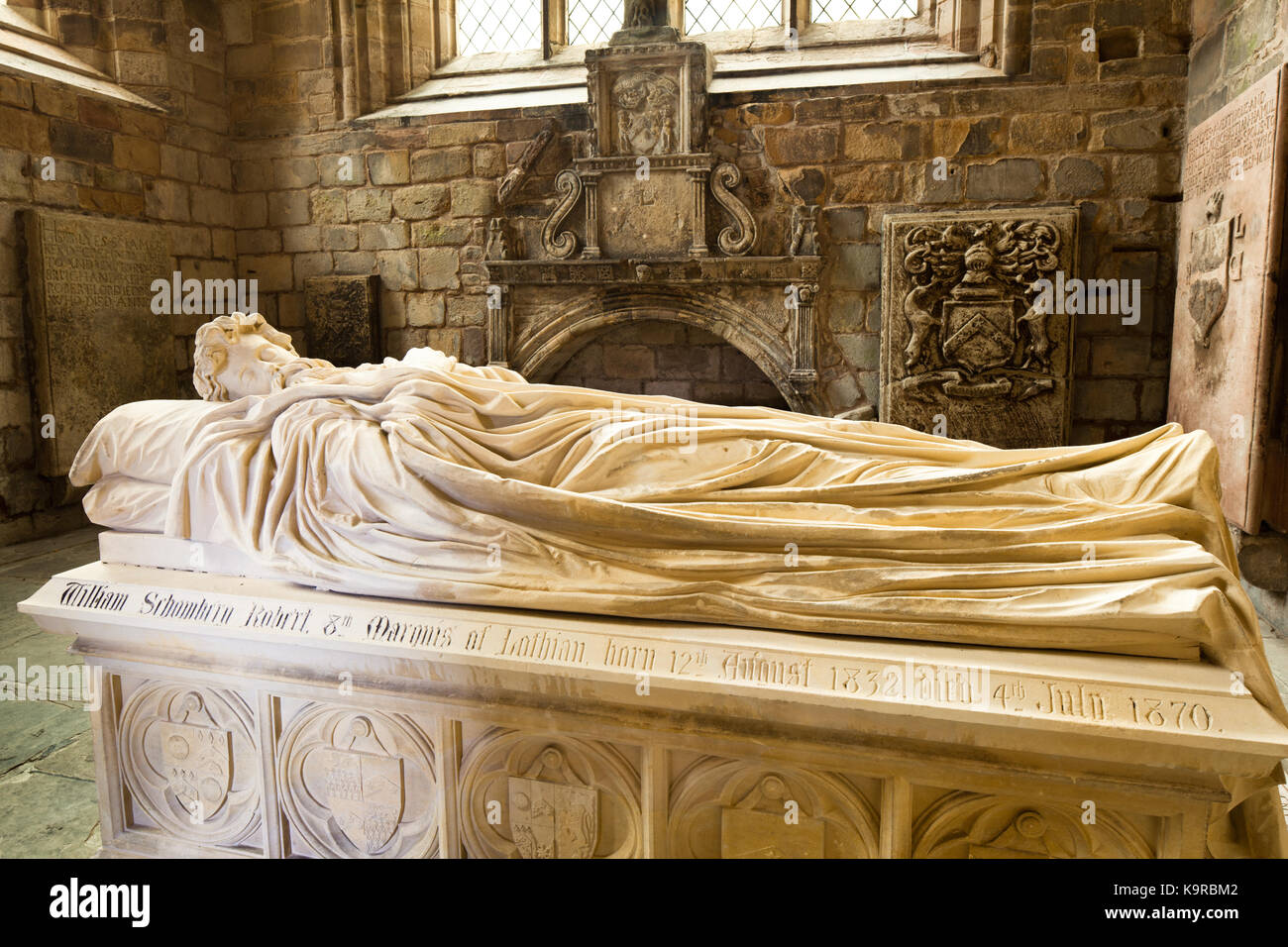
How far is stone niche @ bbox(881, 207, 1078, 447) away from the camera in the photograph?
4.61m

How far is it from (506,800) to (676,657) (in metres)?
0.54

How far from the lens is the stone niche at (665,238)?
16.5ft

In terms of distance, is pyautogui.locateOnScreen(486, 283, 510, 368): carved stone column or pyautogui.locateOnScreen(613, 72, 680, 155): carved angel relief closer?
pyautogui.locateOnScreen(613, 72, 680, 155): carved angel relief

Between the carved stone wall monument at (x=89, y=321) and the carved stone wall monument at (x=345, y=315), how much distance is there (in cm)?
90

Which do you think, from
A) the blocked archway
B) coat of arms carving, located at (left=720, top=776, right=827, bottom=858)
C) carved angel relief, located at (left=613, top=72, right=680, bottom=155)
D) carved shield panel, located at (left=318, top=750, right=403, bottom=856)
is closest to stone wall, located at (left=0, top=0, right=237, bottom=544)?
the blocked archway

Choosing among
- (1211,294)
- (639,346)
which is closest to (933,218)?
(1211,294)

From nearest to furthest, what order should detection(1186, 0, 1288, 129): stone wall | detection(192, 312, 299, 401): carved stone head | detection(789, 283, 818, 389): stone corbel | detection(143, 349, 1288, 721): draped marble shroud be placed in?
detection(143, 349, 1288, 721): draped marble shroud → detection(192, 312, 299, 401): carved stone head → detection(1186, 0, 1288, 129): stone wall → detection(789, 283, 818, 389): stone corbel

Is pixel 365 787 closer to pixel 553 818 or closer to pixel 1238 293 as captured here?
pixel 553 818

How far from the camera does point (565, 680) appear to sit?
1.71 metres

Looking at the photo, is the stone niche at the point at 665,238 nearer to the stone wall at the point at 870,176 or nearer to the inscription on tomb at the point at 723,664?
the stone wall at the point at 870,176

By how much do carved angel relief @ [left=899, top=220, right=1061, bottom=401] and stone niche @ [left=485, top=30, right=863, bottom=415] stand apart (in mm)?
531

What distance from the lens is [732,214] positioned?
16.7 ft
